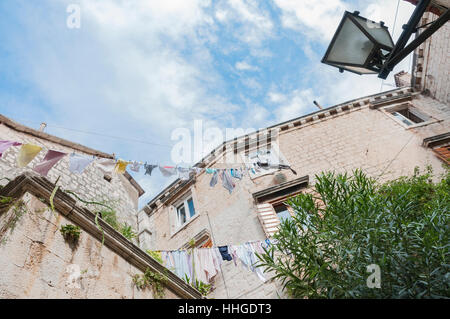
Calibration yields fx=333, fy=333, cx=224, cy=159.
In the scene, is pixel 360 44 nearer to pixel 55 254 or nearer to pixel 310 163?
pixel 55 254

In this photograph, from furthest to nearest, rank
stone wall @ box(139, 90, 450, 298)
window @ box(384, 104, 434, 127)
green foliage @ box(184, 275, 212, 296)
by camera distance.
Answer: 1. window @ box(384, 104, 434, 127)
2. stone wall @ box(139, 90, 450, 298)
3. green foliage @ box(184, 275, 212, 296)

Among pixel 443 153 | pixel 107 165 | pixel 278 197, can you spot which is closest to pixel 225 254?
pixel 107 165

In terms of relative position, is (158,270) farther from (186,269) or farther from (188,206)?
(188,206)

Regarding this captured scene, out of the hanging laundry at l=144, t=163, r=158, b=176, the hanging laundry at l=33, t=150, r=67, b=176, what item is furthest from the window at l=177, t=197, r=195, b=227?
the hanging laundry at l=33, t=150, r=67, b=176

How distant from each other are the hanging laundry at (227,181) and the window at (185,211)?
2.48 meters

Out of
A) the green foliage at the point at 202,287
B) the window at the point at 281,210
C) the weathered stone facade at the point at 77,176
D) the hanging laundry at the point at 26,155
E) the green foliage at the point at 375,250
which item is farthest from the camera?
the window at the point at 281,210

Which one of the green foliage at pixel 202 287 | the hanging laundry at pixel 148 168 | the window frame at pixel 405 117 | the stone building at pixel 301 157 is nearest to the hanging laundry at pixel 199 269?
the green foliage at pixel 202 287

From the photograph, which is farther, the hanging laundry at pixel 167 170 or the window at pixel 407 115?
the window at pixel 407 115

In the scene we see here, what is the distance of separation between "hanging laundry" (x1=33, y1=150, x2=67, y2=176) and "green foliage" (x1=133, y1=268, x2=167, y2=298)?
2617 millimetres

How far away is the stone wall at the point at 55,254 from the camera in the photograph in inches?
143

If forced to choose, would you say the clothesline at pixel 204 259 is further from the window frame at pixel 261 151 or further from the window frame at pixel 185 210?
the window frame at pixel 261 151

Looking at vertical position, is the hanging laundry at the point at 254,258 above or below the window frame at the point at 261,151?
below

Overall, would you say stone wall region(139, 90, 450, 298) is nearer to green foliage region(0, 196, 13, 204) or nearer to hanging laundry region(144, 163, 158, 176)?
hanging laundry region(144, 163, 158, 176)

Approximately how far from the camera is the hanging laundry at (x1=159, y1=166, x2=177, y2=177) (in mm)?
8688
